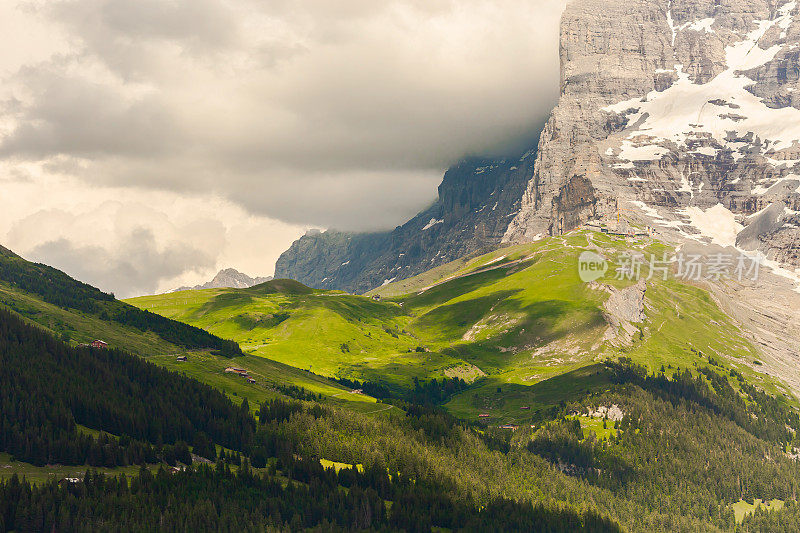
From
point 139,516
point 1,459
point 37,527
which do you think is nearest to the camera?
point 37,527

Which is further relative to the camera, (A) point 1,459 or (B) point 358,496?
(B) point 358,496

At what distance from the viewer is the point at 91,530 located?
144 meters

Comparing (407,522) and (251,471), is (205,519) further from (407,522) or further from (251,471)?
(407,522)

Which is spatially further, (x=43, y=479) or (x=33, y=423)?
(x=33, y=423)

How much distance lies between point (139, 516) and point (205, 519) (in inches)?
648

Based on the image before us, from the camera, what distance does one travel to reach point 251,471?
652 ft

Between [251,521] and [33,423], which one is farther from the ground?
[33,423]

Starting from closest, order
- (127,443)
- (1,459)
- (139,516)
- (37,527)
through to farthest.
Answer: (37,527)
(139,516)
(1,459)
(127,443)

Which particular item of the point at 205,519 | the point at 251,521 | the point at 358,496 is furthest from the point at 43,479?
the point at 358,496

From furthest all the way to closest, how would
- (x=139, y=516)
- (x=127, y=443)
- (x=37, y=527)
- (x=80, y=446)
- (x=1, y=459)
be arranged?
(x=127, y=443)
(x=80, y=446)
(x=1, y=459)
(x=139, y=516)
(x=37, y=527)

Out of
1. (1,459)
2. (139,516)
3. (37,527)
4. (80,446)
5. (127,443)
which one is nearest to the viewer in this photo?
(37,527)

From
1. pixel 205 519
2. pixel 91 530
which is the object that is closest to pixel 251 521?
pixel 205 519

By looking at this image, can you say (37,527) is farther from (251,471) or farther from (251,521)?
(251,471)

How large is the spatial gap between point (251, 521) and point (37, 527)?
5119cm
